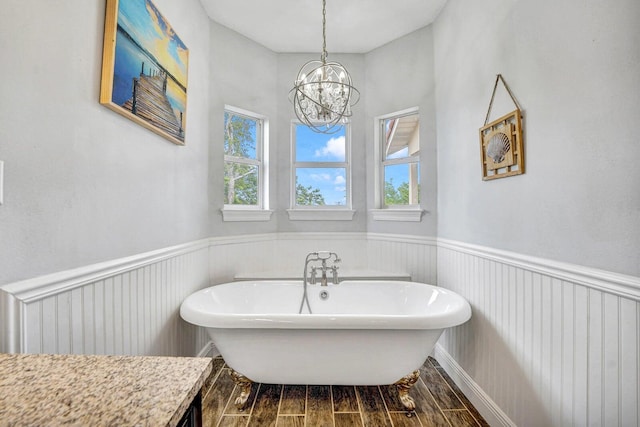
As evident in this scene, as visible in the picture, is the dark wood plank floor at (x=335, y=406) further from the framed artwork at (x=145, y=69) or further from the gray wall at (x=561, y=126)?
the framed artwork at (x=145, y=69)

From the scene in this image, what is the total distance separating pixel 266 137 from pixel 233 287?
1.41m

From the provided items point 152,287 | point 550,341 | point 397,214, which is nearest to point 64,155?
point 152,287

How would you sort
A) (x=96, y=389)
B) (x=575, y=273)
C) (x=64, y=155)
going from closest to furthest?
(x=96, y=389) → (x=64, y=155) → (x=575, y=273)

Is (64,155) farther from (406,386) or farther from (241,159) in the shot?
(406,386)

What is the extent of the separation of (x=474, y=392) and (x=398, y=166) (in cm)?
181

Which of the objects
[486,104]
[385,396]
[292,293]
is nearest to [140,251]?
[292,293]

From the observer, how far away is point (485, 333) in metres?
1.75

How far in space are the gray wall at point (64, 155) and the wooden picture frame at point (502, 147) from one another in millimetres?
1841

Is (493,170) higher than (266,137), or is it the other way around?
(266,137)

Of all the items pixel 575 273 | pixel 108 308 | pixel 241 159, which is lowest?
pixel 108 308

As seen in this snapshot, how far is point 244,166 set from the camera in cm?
279

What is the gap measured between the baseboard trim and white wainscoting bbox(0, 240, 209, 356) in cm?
181

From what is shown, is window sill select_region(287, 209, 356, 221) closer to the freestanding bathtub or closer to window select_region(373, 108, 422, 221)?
window select_region(373, 108, 422, 221)

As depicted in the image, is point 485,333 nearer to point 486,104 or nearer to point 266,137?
point 486,104
